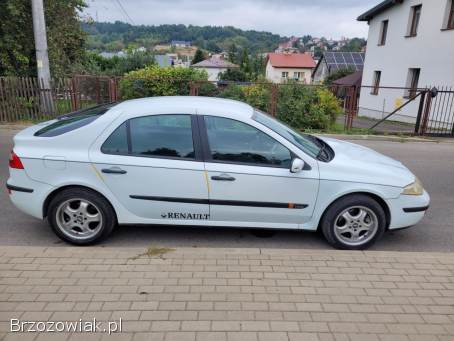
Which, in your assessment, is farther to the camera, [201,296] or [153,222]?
[153,222]

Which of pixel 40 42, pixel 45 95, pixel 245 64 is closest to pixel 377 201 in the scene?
pixel 45 95

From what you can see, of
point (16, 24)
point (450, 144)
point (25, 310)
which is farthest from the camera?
point (16, 24)

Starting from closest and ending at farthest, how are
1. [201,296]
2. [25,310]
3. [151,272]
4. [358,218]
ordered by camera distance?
[25,310] < [201,296] < [151,272] < [358,218]

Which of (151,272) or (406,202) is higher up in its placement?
(406,202)

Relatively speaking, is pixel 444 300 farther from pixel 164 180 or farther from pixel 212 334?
pixel 164 180

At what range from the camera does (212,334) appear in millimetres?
2529

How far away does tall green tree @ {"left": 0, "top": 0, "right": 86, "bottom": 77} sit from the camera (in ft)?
40.9

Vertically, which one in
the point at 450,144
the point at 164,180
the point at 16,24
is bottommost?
the point at 450,144

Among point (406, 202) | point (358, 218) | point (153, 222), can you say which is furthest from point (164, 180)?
point (406, 202)

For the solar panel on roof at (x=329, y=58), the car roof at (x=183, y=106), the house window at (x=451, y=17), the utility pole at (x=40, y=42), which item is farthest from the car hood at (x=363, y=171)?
the solar panel on roof at (x=329, y=58)

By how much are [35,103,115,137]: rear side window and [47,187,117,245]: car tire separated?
65cm

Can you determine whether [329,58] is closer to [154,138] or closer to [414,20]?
[414,20]

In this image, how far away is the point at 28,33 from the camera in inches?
515

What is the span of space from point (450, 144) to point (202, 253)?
11.0 metres
